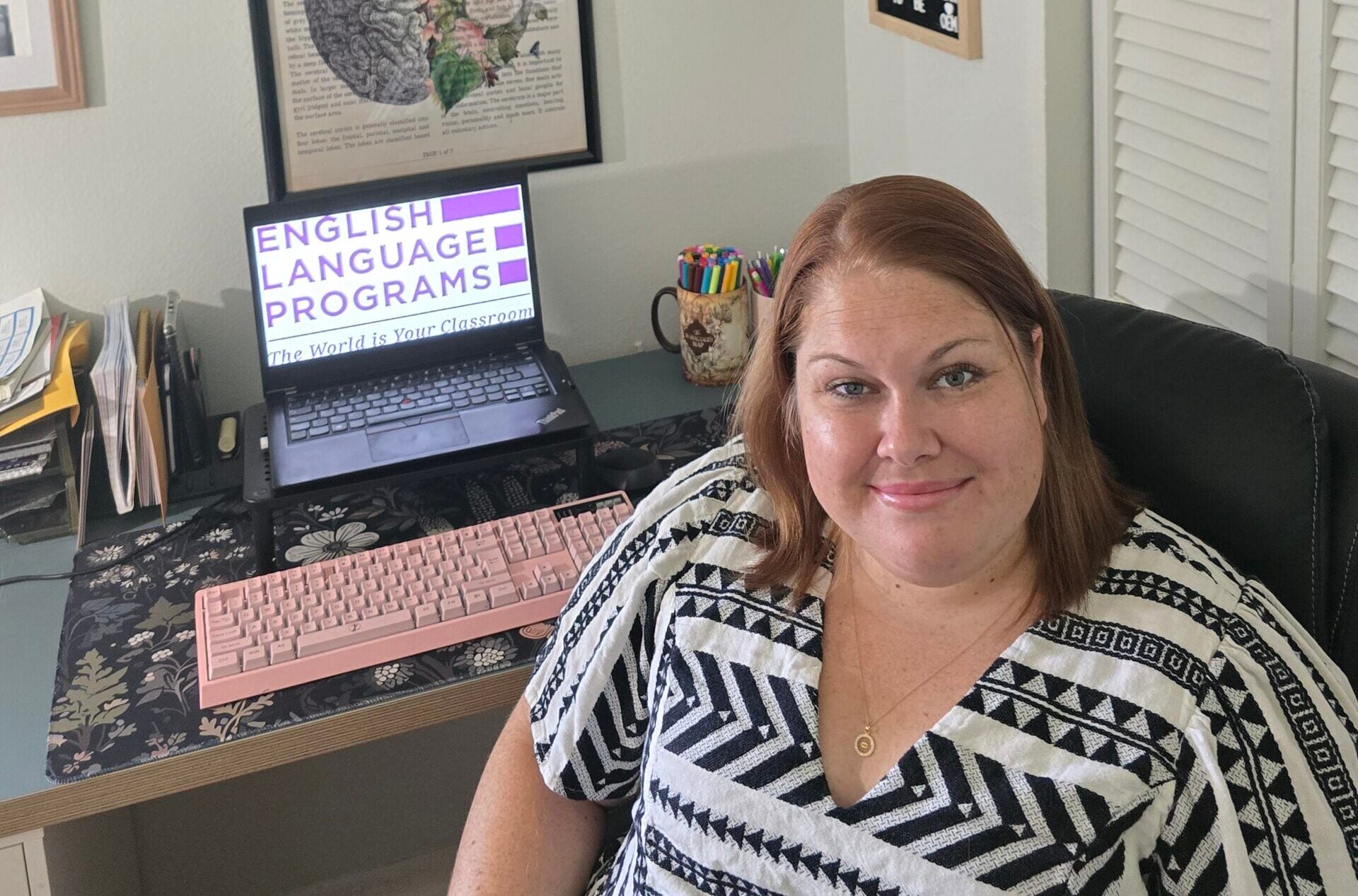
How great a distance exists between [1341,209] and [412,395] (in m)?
1.15

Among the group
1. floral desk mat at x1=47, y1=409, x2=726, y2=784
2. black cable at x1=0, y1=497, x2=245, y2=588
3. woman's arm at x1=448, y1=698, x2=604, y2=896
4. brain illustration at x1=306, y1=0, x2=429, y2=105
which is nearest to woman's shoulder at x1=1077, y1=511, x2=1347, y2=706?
woman's arm at x1=448, y1=698, x2=604, y2=896

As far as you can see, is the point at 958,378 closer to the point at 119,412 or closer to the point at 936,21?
the point at 936,21

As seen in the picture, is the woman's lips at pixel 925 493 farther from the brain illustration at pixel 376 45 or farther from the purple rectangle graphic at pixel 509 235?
the brain illustration at pixel 376 45

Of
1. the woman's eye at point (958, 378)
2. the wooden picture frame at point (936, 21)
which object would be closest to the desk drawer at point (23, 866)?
the woman's eye at point (958, 378)

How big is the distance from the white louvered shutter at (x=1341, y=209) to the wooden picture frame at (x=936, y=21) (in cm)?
57

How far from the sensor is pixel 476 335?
196 cm

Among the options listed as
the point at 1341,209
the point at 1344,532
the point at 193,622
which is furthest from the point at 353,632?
the point at 1341,209

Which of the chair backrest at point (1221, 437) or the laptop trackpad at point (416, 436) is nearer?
the chair backrest at point (1221, 437)

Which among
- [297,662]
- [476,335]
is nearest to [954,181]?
[476,335]

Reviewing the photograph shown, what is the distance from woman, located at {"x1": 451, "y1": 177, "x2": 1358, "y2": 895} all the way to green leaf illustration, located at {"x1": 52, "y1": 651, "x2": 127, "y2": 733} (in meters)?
0.58

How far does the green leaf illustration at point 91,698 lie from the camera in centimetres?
142

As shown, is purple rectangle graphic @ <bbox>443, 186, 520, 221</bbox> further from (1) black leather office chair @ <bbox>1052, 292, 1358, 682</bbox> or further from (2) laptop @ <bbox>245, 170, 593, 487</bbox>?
(1) black leather office chair @ <bbox>1052, 292, 1358, 682</bbox>

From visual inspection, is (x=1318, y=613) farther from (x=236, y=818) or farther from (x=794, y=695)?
(x=236, y=818)

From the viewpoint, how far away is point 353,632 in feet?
4.91
